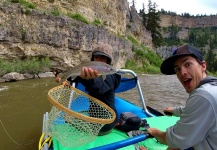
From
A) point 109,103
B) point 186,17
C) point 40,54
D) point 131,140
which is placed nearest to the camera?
point 131,140

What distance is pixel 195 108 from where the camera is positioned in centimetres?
150

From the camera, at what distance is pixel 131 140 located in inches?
86.9

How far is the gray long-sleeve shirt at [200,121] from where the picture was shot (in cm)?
144

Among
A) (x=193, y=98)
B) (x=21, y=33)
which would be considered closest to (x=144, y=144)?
(x=193, y=98)

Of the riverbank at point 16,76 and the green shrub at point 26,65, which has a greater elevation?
the green shrub at point 26,65

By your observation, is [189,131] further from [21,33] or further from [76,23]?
[76,23]

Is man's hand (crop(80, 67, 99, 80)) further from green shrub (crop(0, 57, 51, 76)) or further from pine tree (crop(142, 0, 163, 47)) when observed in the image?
pine tree (crop(142, 0, 163, 47))

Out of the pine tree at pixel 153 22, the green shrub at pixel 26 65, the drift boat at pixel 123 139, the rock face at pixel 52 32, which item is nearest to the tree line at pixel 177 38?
the pine tree at pixel 153 22

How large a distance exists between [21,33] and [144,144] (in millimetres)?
14874

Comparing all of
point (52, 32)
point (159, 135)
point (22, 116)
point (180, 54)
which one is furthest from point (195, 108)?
point (52, 32)

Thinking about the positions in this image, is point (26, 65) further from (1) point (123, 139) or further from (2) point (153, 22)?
(2) point (153, 22)

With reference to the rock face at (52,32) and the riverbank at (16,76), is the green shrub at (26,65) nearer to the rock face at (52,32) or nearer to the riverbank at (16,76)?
the riverbank at (16,76)

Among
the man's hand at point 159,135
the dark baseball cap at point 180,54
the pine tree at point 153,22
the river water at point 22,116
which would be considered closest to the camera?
the dark baseball cap at point 180,54

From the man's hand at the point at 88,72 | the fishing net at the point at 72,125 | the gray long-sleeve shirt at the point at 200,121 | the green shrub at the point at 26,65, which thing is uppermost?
the man's hand at the point at 88,72
